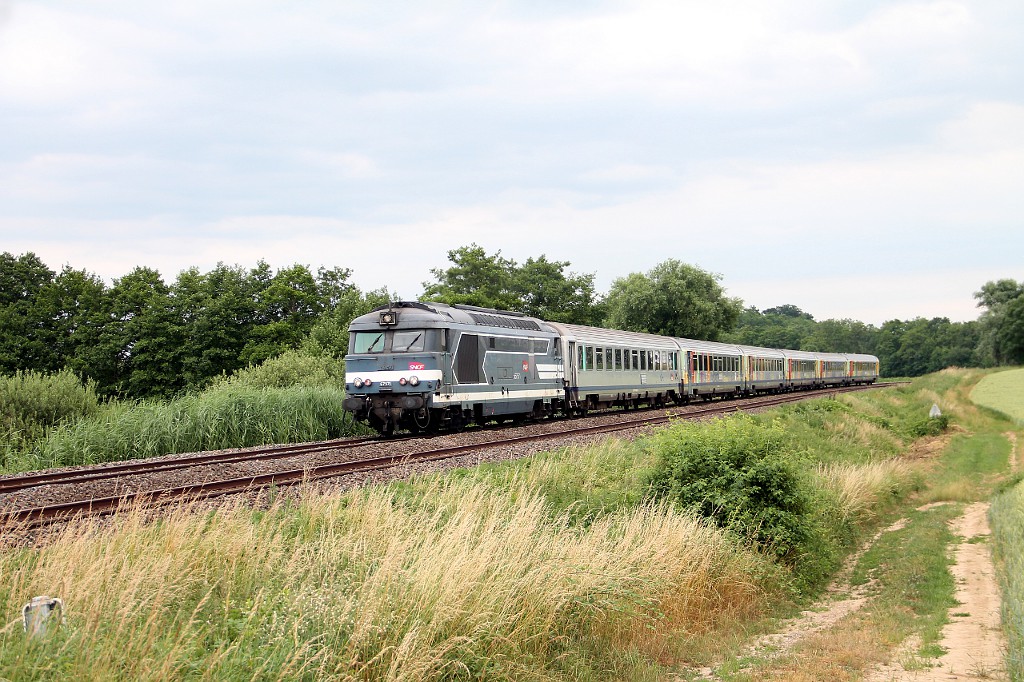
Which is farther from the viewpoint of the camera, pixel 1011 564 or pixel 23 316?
pixel 23 316

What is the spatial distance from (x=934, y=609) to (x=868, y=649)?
3.80 m

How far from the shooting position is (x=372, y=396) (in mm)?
22047

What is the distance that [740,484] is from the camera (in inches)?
543

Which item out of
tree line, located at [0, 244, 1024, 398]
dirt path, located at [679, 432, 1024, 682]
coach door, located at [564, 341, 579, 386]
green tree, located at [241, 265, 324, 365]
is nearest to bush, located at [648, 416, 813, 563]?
dirt path, located at [679, 432, 1024, 682]

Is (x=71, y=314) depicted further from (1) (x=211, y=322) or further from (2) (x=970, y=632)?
(2) (x=970, y=632)

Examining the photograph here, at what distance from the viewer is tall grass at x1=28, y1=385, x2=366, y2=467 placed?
1822 cm

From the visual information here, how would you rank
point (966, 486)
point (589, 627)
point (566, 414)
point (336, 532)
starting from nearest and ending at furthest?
point (589, 627) < point (336, 532) < point (966, 486) < point (566, 414)

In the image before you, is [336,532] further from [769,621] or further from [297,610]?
[769,621]

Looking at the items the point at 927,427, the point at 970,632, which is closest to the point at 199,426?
the point at 970,632

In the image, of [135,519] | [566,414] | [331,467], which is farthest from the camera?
[566,414]

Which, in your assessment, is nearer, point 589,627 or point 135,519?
point 135,519

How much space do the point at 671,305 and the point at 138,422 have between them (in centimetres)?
6643

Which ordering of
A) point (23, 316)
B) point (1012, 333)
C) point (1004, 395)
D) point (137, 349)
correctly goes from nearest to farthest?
point (1004, 395)
point (23, 316)
point (137, 349)
point (1012, 333)

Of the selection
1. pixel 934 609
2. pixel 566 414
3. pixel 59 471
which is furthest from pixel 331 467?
pixel 566 414
